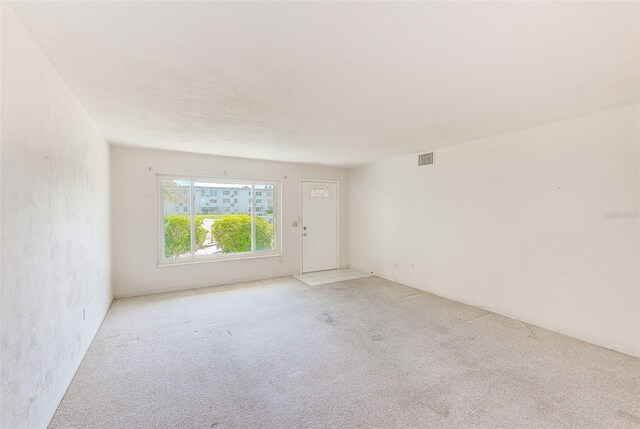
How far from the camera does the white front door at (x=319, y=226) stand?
20.4 ft

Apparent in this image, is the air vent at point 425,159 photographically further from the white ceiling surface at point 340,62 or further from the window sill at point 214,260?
the window sill at point 214,260

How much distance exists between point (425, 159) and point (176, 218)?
4.42 metres

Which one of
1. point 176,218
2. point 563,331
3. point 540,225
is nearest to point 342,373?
point 563,331

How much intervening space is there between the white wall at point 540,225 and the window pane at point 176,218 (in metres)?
3.93

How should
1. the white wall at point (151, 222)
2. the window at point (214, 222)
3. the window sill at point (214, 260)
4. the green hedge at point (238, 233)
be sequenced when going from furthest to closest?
the green hedge at point (238, 233), the window at point (214, 222), the window sill at point (214, 260), the white wall at point (151, 222)

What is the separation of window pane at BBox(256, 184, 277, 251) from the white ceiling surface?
243 centimetres

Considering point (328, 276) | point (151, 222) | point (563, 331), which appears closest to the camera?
point (563, 331)

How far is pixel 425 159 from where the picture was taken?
4797 millimetres

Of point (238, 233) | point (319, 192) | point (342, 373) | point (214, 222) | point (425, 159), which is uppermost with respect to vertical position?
point (425, 159)

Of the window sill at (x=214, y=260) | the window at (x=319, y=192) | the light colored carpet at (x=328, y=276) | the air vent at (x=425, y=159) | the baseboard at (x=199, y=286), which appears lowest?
the light colored carpet at (x=328, y=276)

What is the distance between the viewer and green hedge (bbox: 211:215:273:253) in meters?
5.37

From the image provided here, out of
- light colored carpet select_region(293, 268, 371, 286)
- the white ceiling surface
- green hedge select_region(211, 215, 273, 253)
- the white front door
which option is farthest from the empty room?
the white front door

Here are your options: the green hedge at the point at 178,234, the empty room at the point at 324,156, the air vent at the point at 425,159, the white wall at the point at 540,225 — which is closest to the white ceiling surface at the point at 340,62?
the empty room at the point at 324,156

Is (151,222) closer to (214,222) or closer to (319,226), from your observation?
(214,222)
